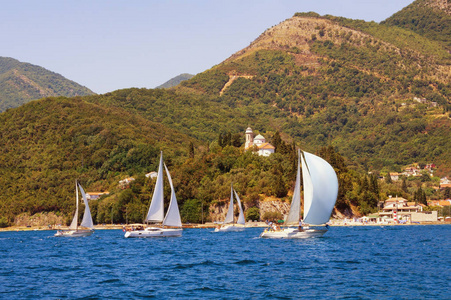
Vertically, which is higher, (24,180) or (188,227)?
(24,180)

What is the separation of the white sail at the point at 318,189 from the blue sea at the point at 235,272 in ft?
9.82

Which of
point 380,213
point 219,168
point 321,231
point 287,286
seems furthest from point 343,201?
point 287,286

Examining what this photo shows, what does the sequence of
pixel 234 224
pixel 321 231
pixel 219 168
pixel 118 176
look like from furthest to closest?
pixel 118 176, pixel 219 168, pixel 234 224, pixel 321 231

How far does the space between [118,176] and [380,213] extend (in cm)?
6963

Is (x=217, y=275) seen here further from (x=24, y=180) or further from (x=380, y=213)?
(x=24, y=180)

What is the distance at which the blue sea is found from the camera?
1309 inches

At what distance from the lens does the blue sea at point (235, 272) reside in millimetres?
33250

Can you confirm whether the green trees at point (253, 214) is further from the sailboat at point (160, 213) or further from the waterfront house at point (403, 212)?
the sailboat at point (160, 213)

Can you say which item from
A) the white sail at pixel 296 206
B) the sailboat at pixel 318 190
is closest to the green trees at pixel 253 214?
A: the white sail at pixel 296 206

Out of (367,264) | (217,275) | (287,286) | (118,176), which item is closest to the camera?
(287,286)

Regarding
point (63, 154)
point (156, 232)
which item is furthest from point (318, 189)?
point (63, 154)

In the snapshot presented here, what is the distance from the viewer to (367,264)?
44938 millimetres

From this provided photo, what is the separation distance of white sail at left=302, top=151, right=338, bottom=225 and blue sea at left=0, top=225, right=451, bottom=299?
9.82 ft

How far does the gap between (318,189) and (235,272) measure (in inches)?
842
